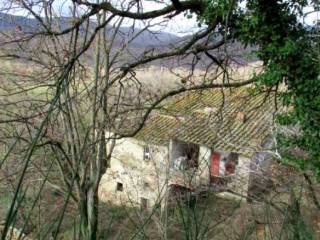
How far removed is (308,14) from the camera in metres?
5.44

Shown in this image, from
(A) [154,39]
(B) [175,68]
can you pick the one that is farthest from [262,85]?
(A) [154,39]

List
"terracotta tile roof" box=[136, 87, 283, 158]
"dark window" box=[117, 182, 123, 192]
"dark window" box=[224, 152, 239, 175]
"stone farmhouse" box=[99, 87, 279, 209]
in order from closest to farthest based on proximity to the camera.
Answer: "terracotta tile roof" box=[136, 87, 283, 158] → "stone farmhouse" box=[99, 87, 279, 209] → "dark window" box=[224, 152, 239, 175] → "dark window" box=[117, 182, 123, 192]

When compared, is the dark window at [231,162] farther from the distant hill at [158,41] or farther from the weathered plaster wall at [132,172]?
the distant hill at [158,41]

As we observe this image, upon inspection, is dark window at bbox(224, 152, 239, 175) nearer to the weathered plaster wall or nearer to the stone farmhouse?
the stone farmhouse

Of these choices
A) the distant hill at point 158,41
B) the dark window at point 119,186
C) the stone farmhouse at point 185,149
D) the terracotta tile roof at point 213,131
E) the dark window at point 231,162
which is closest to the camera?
the distant hill at point 158,41

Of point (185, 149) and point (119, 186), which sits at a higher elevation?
point (185, 149)

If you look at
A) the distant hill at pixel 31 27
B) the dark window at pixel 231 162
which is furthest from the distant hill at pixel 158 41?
the dark window at pixel 231 162

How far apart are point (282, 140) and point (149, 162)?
1194 centimetres

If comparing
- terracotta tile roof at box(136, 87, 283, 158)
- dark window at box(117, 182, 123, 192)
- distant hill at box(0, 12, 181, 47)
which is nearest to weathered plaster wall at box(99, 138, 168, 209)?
dark window at box(117, 182, 123, 192)

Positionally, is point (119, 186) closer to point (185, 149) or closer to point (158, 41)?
point (185, 149)

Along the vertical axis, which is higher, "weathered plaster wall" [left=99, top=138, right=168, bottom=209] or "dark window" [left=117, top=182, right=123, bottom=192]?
"weathered plaster wall" [left=99, top=138, right=168, bottom=209]

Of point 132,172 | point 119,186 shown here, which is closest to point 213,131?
point 132,172

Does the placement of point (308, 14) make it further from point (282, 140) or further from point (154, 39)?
point (154, 39)

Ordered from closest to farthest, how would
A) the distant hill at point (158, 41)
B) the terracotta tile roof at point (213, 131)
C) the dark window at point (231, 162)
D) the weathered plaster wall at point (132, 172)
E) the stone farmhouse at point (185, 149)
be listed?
the distant hill at point (158, 41), the terracotta tile roof at point (213, 131), the stone farmhouse at point (185, 149), the weathered plaster wall at point (132, 172), the dark window at point (231, 162)
